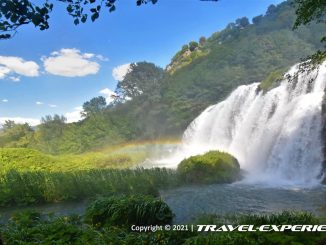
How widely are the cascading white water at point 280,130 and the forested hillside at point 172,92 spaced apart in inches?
677

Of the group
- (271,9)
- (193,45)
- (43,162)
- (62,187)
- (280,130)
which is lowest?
(62,187)

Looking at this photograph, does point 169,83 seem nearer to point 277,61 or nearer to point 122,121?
point 122,121

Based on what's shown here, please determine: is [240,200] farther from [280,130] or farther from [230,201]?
[280,130]

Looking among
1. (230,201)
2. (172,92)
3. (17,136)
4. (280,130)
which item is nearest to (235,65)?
(172,92)

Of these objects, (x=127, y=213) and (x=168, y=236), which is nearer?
(x=168, y=236)

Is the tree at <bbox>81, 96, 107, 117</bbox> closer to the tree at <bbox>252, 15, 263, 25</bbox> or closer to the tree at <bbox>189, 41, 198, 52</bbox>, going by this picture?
the tree at <bbox>189, 41, 198, 52</bbox>

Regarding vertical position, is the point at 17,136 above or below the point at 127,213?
above

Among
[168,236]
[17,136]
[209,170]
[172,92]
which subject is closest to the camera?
[168,236]

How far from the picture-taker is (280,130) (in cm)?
2306

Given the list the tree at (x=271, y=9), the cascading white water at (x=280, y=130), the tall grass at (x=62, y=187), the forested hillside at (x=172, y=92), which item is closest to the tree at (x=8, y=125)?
the forested hillside at (x=172, y=92)

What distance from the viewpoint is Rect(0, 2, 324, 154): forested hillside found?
52.6 metres

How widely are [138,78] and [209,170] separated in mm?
45880

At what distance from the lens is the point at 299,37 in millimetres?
59062

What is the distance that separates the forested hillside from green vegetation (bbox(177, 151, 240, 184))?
94.9 feet
